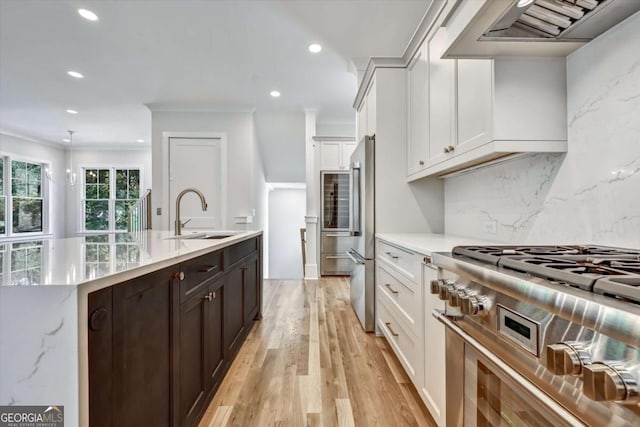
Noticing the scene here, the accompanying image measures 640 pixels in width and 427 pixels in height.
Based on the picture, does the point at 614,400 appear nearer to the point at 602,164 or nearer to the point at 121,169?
the point at 602,164

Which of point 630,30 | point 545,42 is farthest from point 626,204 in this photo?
point 545,42

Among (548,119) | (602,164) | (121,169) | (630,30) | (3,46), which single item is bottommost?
(602,164)

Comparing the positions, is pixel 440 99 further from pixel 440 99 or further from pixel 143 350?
pixel 143 350

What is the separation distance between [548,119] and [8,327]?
1963mm

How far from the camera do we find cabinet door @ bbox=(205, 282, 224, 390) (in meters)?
1.60

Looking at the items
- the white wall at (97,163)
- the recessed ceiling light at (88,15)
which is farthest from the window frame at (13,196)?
the recessed ceiling light at (88,15)

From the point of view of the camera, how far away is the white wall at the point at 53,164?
20.9 feet

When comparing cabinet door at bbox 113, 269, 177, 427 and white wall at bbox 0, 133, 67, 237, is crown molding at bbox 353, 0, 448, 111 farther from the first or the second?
white wall at bbox 0, 133, 67, 237

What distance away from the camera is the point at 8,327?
654 mm

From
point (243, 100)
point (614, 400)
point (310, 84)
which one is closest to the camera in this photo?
point (614, 400)

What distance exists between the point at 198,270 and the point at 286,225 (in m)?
6.46

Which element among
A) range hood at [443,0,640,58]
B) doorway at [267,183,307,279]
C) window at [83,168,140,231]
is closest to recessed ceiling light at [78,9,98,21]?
range hood at [443,0,640,58]

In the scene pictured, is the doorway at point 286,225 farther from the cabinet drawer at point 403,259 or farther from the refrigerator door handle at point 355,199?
the cabinet drawer at point 403,259

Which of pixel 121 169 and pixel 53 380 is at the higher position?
pixel 121 169
